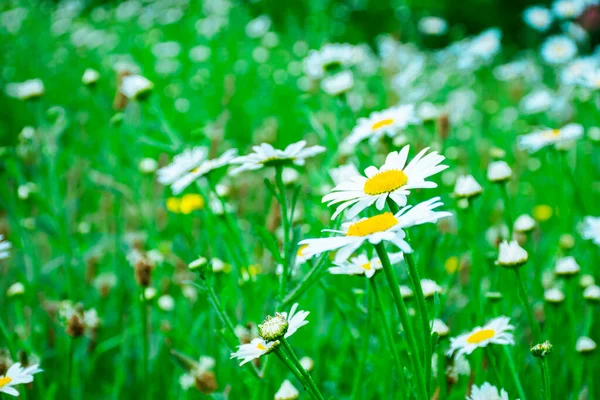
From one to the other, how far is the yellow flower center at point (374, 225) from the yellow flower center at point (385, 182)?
0.34ft

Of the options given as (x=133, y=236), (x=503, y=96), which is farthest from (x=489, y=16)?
(x=133, y=236)

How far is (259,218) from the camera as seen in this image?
273cm

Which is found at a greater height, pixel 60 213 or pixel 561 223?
pixel 60 213

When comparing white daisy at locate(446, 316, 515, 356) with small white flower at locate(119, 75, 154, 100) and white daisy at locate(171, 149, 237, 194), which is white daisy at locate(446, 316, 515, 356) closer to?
white daisy at locate(171, 149, 237, 194)

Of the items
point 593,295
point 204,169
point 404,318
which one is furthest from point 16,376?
point 593,295

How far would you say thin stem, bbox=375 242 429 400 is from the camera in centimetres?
96

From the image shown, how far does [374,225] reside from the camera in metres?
0.98

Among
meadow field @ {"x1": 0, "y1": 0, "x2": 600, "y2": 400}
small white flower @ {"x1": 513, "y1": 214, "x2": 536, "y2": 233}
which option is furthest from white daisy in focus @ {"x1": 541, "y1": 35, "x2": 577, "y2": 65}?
small white flower @ {"x1": 513, "y1": 214, "x2": 536, "y2": 233}

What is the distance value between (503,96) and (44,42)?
12.9ft

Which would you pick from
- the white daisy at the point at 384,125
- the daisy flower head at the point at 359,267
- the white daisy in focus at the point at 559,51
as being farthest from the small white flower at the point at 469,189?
the white daisy in focus at the point at 559,51

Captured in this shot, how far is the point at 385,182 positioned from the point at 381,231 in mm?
182

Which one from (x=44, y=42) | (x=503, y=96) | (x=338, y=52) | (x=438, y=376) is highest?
(x=338, y=52)

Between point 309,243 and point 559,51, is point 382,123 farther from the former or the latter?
point 559,51

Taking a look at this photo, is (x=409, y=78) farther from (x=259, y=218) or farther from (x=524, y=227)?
(x=524, y=227)
